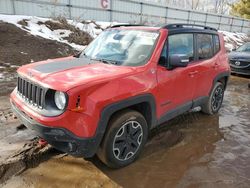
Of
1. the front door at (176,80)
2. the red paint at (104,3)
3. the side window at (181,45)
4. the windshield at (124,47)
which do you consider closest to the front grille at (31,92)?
the windshield at (124,47)

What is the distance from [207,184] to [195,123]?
2143mm

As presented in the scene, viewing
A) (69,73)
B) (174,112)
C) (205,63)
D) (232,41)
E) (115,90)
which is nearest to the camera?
(115,90)

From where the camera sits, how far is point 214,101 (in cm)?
596

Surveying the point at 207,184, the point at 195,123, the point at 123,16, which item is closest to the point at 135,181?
the point at 207,184

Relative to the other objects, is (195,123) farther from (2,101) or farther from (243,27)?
(243,27)

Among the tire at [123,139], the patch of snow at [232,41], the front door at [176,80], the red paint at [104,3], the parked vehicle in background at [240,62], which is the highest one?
the red paint at [104,3]

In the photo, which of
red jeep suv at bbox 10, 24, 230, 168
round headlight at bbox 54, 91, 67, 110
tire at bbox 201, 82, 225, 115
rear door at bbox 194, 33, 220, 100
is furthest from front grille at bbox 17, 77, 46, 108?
tire at bbox 201, 82, 225, 115

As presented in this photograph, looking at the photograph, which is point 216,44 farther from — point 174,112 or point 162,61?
point 162,61

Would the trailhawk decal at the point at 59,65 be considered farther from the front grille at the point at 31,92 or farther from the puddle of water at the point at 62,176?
the puddle of water at the point at 62,176

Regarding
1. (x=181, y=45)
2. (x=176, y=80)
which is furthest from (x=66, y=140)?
(x=181, y=45)

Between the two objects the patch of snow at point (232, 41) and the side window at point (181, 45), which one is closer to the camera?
the side window at point (181, 45)

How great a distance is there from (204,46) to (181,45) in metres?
0.93

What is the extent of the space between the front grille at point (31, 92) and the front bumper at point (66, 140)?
0.23 metres

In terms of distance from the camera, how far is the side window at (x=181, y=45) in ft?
14.0
